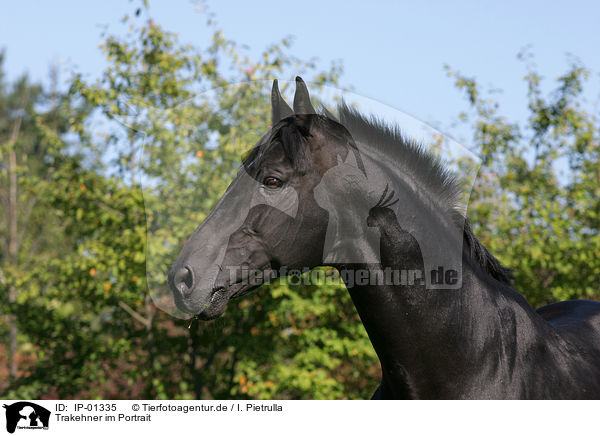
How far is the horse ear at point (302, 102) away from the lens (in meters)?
2.06

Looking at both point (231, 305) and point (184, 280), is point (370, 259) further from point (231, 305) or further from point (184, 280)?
point (231, 305)

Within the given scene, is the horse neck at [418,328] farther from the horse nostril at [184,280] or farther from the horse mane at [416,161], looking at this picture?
the horse nostril at [184,280]

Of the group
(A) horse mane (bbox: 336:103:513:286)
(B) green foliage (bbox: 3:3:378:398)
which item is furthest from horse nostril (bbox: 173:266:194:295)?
(B) green foliage (bbox: 3:3:378:398)

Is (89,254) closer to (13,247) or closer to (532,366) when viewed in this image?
(532,366)

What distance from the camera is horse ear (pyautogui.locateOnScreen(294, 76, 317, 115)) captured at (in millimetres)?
2062

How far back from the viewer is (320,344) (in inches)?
255

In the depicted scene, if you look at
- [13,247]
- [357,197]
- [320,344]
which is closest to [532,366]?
[357,197]
